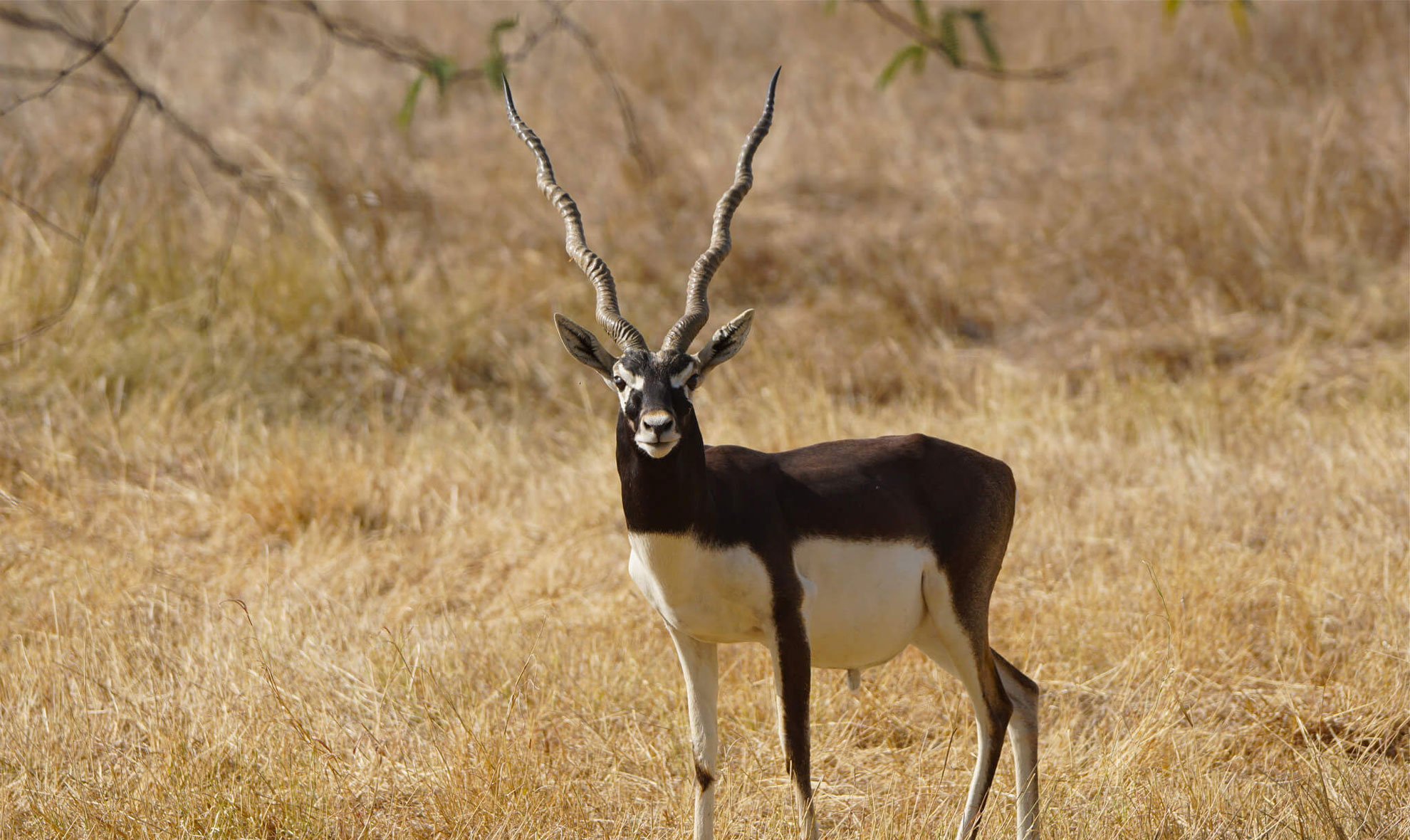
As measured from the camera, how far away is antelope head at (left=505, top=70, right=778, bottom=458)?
342cm

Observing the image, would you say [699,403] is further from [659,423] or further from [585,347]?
[659,423]

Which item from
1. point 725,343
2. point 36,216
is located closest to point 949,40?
point 725,343

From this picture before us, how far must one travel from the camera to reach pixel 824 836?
14.2 feet

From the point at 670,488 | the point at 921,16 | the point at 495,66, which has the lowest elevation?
the point at 670,488

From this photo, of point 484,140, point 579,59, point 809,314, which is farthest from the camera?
point 579,59

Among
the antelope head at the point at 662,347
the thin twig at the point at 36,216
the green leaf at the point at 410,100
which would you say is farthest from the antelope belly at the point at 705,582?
the thin twig at the point at 36,216

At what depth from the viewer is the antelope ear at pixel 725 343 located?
3764 millimetres

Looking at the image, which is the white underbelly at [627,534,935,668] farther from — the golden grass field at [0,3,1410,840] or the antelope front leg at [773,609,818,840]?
the golden grass field at [0,3,1410,840]

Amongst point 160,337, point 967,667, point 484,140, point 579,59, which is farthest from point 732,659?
point 579,59

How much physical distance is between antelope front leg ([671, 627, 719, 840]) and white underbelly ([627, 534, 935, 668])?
141mm

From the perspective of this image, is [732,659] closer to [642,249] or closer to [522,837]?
Result: [522,837]

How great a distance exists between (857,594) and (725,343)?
83cm

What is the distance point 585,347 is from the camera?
388 centimetres

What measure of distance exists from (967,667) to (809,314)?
6.75 m
